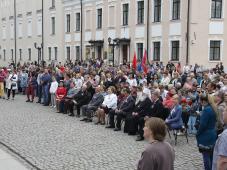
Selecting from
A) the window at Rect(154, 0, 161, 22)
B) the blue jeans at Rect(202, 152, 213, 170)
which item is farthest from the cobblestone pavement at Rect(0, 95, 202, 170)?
the window at Rect(154, 0, 161, 22)

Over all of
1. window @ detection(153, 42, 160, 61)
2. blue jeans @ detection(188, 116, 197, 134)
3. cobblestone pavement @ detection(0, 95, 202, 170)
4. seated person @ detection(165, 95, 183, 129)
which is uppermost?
window @ detection(153, 42, 160, 61)

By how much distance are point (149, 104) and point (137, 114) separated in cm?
50

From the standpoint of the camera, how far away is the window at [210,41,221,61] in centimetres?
3094

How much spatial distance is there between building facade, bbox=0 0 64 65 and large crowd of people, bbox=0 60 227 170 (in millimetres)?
22381

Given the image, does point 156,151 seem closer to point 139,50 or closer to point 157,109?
point 157,109

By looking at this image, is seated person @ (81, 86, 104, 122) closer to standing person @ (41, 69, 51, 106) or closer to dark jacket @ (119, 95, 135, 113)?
dark jacket @ (119, 95, 135, 113)

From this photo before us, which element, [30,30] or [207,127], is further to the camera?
[30,30]

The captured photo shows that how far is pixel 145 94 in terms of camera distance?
13.2 meters

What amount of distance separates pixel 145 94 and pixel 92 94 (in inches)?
174

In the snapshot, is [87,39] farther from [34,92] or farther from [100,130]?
[100,130]

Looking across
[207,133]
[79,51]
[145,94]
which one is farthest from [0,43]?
[207,133]

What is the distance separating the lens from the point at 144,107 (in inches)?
506

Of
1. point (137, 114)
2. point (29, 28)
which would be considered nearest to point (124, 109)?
point (137, 114)

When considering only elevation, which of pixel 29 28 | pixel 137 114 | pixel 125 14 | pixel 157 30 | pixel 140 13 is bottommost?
pixel 137 114
